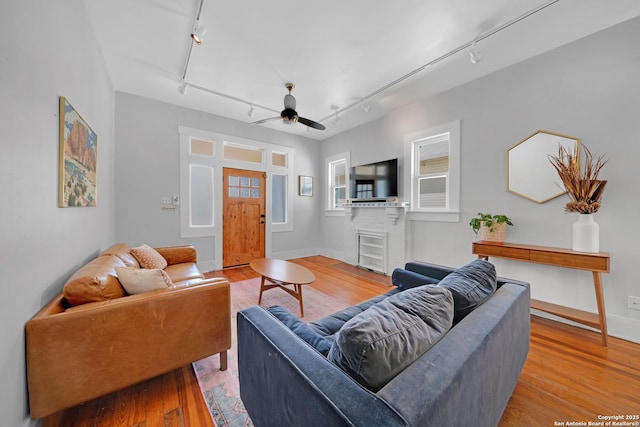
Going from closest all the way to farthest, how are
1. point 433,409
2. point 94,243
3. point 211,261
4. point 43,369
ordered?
point 433,409
point 43,369
point 94,243
point 211,261

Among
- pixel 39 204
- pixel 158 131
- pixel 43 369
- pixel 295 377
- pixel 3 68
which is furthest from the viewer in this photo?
pixel 158 131

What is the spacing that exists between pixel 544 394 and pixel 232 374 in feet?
6.96

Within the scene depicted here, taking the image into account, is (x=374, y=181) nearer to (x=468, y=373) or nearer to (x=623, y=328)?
(x=623, y=328)

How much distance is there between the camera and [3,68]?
95 centimetres

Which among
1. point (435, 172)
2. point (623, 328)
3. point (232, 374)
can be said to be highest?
point (435, 172)

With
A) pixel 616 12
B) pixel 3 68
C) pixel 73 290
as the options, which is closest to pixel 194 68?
pixel 3 68

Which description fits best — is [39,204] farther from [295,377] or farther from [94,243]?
[295,377]

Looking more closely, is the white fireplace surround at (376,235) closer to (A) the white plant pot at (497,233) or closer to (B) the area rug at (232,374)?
(A) the white plant pot at (497,233)

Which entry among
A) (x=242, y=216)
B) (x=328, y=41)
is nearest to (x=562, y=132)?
(x=328, y=41)

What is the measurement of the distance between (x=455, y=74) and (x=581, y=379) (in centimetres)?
319

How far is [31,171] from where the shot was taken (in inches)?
46.1

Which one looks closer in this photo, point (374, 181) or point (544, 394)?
point (544, 394)

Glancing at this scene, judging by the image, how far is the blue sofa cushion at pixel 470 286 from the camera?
3.68 feet

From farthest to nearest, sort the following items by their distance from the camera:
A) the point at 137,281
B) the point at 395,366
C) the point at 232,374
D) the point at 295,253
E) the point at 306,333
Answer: the point at 295,253 → the point at 232,374 → the point at 137,281 → the point at 306,333 → the point at 395,366
